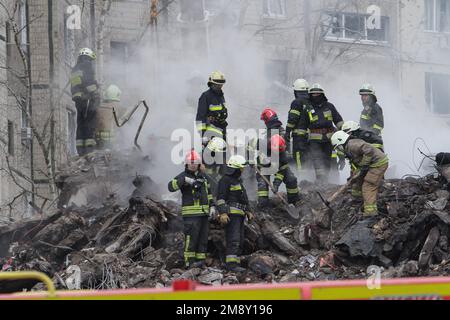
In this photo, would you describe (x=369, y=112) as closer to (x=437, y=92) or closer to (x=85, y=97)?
(x=85, y=97)

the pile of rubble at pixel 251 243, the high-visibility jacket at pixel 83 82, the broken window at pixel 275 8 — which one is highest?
the broken window at pixel 275 8

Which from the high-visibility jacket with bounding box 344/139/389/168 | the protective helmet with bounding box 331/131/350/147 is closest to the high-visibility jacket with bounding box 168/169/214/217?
the protective helmet with bounding box 331/131/350/147

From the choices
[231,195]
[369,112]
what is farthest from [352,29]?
[231,195]

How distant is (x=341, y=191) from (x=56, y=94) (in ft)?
44.1

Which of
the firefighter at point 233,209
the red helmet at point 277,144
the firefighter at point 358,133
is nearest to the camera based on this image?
the firefighter at point 233,209

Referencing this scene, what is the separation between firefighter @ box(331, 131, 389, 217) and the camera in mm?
12070

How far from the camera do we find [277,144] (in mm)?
13648

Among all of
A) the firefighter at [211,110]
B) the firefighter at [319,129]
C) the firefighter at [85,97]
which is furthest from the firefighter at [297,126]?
the firefighter at [85,97]

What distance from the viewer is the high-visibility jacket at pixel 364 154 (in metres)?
12.1

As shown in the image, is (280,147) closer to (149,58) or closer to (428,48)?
(149,58)

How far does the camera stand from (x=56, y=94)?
955 inches

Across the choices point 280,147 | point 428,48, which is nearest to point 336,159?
point 280,147

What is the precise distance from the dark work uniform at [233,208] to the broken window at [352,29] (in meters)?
20.3

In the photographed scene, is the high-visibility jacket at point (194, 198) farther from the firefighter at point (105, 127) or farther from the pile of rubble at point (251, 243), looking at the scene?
the firefighter at point (105, 127)
